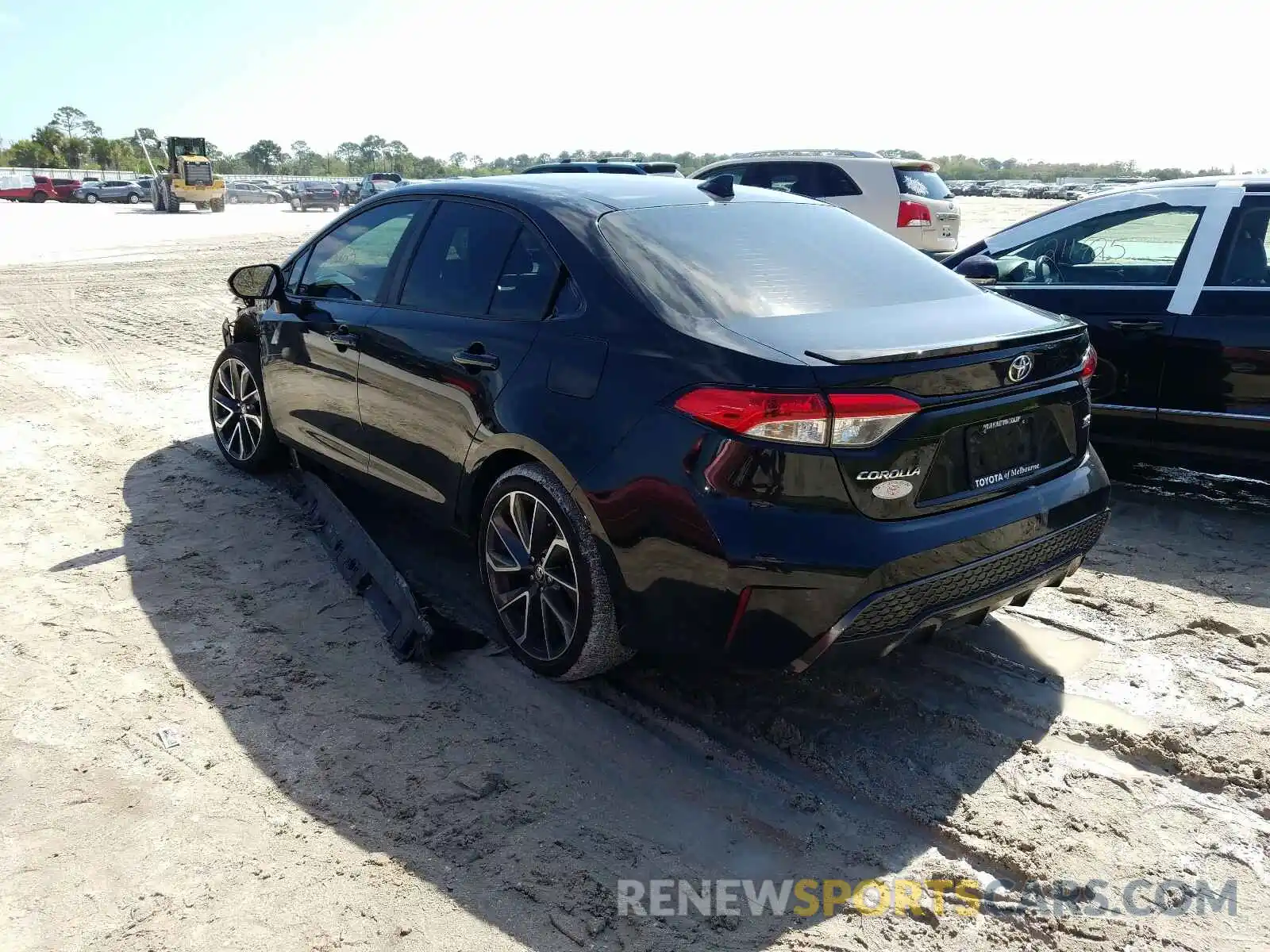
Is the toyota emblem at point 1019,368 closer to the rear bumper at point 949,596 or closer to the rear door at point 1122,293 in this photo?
the rear bumper at point 949,596

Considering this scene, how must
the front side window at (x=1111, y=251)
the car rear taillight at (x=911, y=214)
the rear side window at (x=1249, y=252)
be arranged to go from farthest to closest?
the car rear taillight at (x=911, y=214)
the front side window at (x=1111, y=251)
the rear side window at (x=1249, y=252)

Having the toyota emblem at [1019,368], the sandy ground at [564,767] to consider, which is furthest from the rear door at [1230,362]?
the toyota emblem at [1019,368]

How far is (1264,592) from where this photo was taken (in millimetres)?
4277

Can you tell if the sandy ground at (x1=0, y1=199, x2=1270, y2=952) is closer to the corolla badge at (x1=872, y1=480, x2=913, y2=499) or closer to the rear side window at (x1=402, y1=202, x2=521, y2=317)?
the corolla badge at (x1=872, y1=480, x2=913, y2=499)

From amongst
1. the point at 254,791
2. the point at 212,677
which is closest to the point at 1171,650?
the point at 254,791

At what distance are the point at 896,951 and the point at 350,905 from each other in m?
1.35

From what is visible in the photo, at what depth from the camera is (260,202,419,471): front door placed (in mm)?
4379

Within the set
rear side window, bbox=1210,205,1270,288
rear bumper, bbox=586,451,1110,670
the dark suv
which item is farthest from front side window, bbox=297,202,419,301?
the dark suv

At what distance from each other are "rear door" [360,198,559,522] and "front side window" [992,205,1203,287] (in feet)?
10.9

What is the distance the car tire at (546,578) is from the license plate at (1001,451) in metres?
1.18

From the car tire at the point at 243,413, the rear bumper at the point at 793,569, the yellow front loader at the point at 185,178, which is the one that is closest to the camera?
the rear bumper at the point at 793,569

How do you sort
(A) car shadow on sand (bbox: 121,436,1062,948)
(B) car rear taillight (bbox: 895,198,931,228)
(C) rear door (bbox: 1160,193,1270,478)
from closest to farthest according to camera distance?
(A) car shadow on sand (bbox: 121,436,1062,948)
(C) rear door (bbox: 1160,193,1270,478)
(B) car rear taillight (bbox: 895,198,931,228)

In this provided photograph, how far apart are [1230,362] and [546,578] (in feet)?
11.9

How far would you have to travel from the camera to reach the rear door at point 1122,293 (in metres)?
5.17
